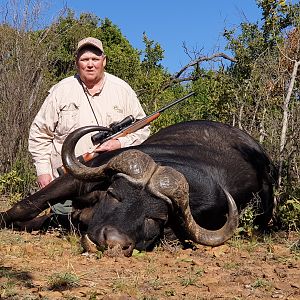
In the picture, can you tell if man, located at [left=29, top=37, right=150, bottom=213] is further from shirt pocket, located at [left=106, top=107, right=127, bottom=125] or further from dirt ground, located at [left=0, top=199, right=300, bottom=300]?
dirt ground, located at [left=0, top=199, right=300, bottom=300]

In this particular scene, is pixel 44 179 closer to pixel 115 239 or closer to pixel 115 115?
pixel 115 115

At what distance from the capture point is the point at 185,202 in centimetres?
543

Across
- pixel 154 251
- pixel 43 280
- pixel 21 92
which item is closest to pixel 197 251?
pixel 154 251

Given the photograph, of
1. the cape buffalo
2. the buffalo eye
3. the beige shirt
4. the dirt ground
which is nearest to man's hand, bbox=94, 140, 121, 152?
the beige shirt

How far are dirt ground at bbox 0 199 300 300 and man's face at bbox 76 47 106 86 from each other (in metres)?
2.03

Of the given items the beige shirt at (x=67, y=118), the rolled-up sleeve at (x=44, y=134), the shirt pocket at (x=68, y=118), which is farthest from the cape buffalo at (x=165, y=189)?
the shirt pocket at (x=68, y=118)

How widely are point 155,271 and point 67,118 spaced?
2.92m

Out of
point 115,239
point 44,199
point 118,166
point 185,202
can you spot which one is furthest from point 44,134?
point 115,239

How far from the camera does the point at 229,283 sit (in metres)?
4.31

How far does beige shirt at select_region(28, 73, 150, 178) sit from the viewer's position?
23.6 ft

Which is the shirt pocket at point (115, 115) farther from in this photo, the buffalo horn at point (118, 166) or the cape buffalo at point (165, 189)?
the buffalo horn at point (118, 166)

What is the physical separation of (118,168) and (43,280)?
1.58 m

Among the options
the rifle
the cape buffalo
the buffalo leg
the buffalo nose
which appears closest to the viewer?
the buffalo nose

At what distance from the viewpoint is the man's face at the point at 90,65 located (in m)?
7.25
